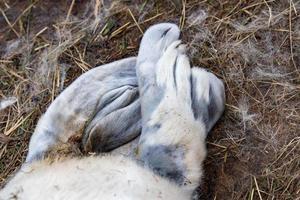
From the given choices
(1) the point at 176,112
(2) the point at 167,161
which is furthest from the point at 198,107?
(2) the point at 167,161

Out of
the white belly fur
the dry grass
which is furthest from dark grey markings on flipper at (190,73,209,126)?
the white belly fur

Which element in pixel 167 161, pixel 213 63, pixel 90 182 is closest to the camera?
pixel 90 182

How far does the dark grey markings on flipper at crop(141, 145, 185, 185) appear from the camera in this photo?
2648 mm

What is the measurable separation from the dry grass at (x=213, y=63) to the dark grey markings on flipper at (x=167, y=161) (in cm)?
18

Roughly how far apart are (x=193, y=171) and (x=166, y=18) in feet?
2.84

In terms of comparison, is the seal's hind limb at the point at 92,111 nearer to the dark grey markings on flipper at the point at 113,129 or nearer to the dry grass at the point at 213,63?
the dark grey markings on flipper at the point at 113,129

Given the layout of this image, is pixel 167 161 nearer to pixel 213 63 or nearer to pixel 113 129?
pixel 113 129

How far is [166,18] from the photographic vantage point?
3.29m

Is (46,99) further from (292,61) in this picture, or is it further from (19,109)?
(292,61)

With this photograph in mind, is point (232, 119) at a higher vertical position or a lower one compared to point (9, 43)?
lower

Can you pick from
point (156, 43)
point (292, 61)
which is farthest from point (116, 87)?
point (292, 61)

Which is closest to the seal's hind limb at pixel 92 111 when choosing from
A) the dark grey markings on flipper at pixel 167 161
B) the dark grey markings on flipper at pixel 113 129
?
the dark grey markings on flipper at pixel 113 129

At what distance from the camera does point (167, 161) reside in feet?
8.73

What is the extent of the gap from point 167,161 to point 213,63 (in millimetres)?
604
